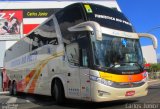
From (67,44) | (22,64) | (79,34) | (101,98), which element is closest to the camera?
(101,98)

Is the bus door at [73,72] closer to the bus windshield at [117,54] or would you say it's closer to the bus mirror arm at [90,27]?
the bus mirror arm at [90,27]

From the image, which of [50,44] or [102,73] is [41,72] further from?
[102,73]

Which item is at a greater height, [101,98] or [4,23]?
[4,23]

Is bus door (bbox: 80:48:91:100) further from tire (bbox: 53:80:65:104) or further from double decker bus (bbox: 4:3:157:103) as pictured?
tire (bbox: 53:80:65:104)

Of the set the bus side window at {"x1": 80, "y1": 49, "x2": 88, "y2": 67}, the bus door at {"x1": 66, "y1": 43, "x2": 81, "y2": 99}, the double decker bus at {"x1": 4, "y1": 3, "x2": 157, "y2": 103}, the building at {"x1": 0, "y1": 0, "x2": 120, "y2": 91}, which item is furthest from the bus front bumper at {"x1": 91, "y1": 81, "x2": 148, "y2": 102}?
A: the building at {"x1": 0, "y1": 0, "x2": 120, "y2": 91}

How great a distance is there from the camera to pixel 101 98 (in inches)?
462

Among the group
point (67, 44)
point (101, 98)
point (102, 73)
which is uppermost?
point (67, 44)

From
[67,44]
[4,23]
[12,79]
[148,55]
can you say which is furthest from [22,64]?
[148,55]

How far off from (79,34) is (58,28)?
1936 mm

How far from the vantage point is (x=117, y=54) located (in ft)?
40.7

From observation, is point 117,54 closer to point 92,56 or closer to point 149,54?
point 92,56

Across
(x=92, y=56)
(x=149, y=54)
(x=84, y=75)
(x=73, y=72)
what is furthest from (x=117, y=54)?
(x=149, y=54)

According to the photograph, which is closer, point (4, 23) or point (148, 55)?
point (4, 23)

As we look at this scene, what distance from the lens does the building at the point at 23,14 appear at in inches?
2026
